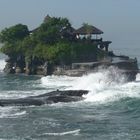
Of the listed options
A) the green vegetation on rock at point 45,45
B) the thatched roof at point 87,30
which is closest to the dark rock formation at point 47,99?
the green vegetation on rock at point 45,45

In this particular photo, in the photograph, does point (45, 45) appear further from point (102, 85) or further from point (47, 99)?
point (47, 99)

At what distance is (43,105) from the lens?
53.3 meters

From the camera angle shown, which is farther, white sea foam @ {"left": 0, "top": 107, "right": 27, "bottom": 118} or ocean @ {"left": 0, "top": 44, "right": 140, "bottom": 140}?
white sea foam @ {"left": 0, "top": 107, "right": 27, "bottom": 118}

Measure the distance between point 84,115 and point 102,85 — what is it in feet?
69.4

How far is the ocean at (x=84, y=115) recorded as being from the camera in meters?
38.8

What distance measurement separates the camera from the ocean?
127ft

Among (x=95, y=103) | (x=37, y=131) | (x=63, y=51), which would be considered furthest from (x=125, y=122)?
(x=63, y=51)

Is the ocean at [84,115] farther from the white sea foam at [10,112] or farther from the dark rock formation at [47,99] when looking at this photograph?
the dark rock formation at [47,99]

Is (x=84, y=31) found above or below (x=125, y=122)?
above

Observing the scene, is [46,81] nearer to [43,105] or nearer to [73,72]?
[73,72]

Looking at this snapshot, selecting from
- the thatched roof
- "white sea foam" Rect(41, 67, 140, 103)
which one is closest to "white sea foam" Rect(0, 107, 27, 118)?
"white sea foam" Rect(41, 67, 140, 103)

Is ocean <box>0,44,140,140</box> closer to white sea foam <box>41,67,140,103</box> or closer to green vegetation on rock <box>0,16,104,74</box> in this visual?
white sea foam <box>41,67,140,103</box>

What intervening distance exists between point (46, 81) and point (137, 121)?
36846mm

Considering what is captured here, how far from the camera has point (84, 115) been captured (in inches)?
1844
